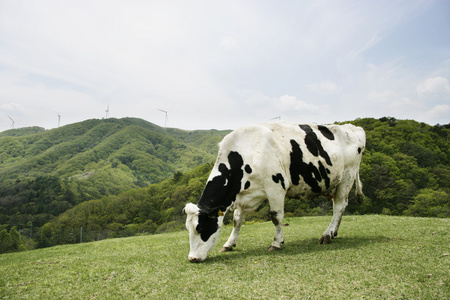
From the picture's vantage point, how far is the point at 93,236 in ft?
190

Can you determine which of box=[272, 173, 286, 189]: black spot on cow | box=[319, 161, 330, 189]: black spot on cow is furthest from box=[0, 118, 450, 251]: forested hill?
box=[272, 173, 286, 189]: black spot on cow

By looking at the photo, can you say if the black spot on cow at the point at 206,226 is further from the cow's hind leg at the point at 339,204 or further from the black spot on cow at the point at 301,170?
the cow's hind leg at the point at 339,204

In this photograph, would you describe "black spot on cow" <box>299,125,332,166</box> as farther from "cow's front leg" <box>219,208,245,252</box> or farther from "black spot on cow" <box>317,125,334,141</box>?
"cow's front leg" <box>219,208,245,252</box>

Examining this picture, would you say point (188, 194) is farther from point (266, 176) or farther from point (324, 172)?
point (266, 176)

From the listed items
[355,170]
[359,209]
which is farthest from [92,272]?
[359,209]

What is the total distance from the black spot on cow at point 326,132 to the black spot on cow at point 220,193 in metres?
3.08

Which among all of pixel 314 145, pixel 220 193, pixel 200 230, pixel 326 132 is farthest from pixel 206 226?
pixel 326 132

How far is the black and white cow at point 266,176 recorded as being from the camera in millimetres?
7289

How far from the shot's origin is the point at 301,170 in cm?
822

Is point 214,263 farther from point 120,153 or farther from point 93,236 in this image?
point 120,153

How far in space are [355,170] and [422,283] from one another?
5.23 m

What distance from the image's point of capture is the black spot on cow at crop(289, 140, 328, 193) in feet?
26.8

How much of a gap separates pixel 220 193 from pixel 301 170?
243 cm

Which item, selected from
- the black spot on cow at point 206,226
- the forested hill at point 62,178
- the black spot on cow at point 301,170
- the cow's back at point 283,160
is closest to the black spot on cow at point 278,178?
the cow's back at point 283,160
